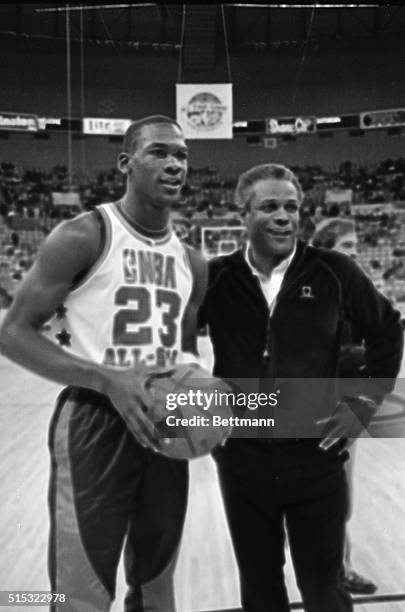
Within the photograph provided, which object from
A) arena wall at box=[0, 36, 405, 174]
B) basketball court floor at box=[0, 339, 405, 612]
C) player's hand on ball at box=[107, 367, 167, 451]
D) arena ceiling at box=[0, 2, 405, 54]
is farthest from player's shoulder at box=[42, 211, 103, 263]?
arena ceiling at box=[0, 2, 405, 54]

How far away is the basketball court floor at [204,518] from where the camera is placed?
1.49 m

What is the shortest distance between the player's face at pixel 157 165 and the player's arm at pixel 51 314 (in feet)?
0.49

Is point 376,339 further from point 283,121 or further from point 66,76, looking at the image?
point 66,76

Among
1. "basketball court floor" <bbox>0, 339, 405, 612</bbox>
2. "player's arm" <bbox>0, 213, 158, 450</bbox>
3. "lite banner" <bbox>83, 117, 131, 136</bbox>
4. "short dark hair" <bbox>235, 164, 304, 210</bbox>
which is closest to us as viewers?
"player's arm" <bbox>0, 213, 158, 450</bbox>

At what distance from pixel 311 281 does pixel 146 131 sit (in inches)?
18.5

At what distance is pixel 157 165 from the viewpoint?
46.8 inches

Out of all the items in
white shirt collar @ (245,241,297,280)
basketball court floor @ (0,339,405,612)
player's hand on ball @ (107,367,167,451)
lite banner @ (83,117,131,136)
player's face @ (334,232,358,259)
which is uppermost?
lite banner @ (83,117,131,136)

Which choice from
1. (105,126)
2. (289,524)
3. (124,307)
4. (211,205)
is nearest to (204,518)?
(289,524)

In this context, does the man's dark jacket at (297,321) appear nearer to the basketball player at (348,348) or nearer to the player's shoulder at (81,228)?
the basketball player at (348,348)

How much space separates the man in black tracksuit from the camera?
4.00ft

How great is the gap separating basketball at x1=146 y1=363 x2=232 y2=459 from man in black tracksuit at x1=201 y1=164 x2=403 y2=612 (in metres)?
0.05

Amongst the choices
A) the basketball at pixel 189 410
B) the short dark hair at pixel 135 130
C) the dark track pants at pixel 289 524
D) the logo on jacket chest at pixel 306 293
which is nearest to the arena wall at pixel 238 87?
the short dark hair at pixel 135 130

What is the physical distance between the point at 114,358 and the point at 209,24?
92 cm

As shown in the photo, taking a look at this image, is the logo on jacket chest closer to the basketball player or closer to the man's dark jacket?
the man's dark jacket
